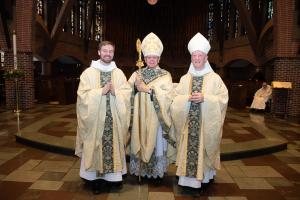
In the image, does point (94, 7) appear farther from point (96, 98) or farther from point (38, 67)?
point (96, 98)

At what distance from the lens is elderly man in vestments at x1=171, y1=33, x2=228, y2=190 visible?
3.44 metres

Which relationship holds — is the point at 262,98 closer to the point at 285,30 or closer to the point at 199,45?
the point at 285,30

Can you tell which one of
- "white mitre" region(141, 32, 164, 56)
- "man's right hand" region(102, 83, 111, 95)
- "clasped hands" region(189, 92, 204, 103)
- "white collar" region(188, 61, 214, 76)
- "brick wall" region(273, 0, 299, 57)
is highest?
"brick wall" region(273, 0, 299, 57)

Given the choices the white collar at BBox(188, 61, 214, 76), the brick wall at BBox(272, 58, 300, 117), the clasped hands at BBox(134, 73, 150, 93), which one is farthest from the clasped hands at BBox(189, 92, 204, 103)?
the brick wall at BBox(272, 58, 300, 117)

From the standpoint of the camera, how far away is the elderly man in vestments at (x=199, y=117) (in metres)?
3.44

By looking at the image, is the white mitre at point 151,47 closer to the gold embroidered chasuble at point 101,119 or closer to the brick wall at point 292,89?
the gold embroidered chasuble at point 101,119

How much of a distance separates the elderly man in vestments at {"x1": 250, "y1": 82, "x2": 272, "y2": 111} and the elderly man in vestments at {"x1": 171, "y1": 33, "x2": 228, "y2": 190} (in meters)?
7.01

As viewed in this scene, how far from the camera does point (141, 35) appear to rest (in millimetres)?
→ 18625

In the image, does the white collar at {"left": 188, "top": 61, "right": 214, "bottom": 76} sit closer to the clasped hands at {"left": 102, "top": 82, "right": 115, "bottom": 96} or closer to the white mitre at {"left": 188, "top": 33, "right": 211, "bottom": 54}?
the white mitre at {"left": 188, "top": 33, "right": 211, "bottom": 54}

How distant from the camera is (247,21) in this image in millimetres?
12656

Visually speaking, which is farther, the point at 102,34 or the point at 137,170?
the point at 102,34

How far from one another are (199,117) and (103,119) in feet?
3.38

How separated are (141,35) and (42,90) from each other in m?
8.05

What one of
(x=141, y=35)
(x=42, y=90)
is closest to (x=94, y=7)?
(x=141, y=35)
